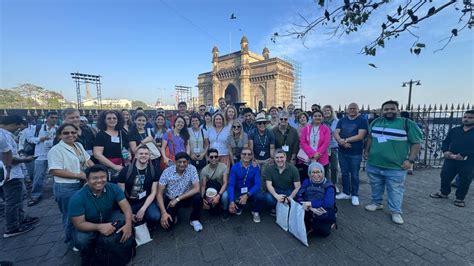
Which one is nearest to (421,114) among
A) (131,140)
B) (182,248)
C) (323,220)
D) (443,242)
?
(443,242)

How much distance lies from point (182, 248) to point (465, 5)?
4569mm

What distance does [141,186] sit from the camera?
3240 mm

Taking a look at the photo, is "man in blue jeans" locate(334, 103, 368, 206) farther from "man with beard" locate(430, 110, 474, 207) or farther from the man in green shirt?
"man with beard" locate(430, 110, 474, 207)

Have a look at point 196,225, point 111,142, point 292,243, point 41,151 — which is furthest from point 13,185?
point 292,243

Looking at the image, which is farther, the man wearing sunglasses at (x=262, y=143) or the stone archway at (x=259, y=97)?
the stone archway at (x=259, y=97)

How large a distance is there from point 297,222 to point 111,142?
3357 millimetres

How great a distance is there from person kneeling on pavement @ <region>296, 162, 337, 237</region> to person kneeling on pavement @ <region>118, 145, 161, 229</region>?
2.40 meters

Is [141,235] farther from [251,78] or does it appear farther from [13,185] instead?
[251,78]

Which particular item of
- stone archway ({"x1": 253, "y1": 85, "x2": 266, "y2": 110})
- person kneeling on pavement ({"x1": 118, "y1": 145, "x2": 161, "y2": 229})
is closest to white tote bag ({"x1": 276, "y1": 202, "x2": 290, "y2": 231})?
person kneeling on pavement ({"x1": 118, "y1": 145, "x2": 161, "y2": 229})

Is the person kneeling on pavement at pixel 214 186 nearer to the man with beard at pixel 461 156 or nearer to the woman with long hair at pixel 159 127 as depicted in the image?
the woman with long hair at pixel 159 127

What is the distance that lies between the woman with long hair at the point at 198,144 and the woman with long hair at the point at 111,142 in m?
1.31

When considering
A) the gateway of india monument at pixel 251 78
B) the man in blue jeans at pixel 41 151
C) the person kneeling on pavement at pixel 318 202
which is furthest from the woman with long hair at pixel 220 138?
the gateway of india monument at pixel 251 78

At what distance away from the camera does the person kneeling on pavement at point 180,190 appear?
334 centimetres

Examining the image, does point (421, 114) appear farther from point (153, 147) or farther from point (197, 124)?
point (153, 147)
